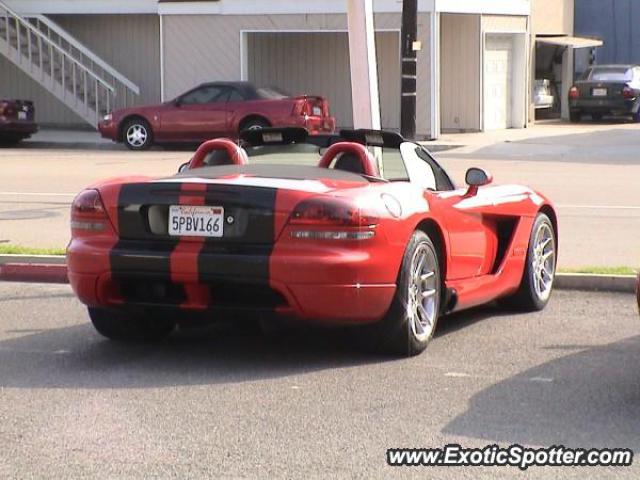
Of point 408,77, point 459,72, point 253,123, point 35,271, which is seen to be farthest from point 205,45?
point 35,271

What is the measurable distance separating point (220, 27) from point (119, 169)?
330 inches

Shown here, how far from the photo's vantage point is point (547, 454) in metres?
5.56

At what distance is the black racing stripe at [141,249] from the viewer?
7223mm

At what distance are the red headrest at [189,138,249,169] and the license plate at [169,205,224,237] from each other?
1.07 meters

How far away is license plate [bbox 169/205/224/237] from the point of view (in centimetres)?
717

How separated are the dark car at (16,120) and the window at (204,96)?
327 cm

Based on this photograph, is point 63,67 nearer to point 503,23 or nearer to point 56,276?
point 503,23

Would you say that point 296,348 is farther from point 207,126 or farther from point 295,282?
point 207,126

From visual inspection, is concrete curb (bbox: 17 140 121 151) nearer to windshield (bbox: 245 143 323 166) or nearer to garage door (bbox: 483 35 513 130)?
garage door (bbox: 483 35 513 130)

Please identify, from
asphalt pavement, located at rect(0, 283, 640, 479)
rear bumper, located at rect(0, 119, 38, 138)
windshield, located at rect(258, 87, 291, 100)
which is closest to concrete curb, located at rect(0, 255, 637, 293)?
asphalt pavement, located at rect(0, 283, 640, 479)

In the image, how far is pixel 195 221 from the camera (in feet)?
23.7

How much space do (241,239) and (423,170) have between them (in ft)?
5.74

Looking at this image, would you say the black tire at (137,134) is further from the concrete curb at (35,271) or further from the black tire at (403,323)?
the black tire at (403,323)

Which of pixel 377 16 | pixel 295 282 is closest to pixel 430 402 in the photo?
pixel 295 282
